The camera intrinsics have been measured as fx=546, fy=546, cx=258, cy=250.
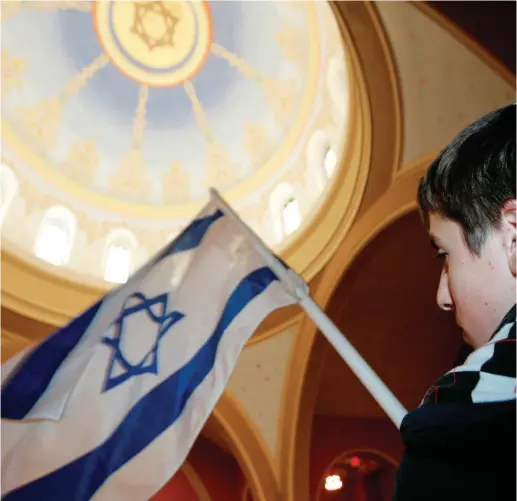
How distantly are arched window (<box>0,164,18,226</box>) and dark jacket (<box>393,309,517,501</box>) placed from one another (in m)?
8.64

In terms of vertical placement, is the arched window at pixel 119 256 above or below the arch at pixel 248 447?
above

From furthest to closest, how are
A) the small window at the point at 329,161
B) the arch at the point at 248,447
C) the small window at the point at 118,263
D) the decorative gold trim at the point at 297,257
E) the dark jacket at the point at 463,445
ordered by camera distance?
the small window at the point at 118,263
the small window at the point at 329,161
the arch at the point at 248,447
the decorative gold trim at the point at 297,257
the dark jacket at the point at 463,445

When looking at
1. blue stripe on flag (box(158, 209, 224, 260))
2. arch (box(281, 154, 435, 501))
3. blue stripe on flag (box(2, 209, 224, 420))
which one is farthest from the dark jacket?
arch (box(281, 154, 435, 501))

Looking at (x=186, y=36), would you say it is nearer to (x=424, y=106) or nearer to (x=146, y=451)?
(x=424, y=106)

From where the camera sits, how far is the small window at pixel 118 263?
8812 millimetres

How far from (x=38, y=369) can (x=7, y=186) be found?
6.91m

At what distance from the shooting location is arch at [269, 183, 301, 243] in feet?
28.2

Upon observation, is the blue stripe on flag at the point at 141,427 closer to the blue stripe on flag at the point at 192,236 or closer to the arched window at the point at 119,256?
the blue stripe on flag at the point at 192,236

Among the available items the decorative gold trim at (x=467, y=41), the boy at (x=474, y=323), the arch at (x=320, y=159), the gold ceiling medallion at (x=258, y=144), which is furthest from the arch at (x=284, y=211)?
the boy at (x=474, y=323)

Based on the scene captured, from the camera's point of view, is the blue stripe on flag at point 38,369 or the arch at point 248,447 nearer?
the blue stripe on flag at point 38,369

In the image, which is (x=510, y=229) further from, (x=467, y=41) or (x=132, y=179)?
(x=132, y=179)

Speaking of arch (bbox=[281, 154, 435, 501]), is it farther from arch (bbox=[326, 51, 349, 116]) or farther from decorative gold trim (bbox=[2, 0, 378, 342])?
arch (bbox=[326, 51, 349, 116])

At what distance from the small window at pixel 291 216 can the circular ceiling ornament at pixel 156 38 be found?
349 cm

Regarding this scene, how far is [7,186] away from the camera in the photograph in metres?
8.71
